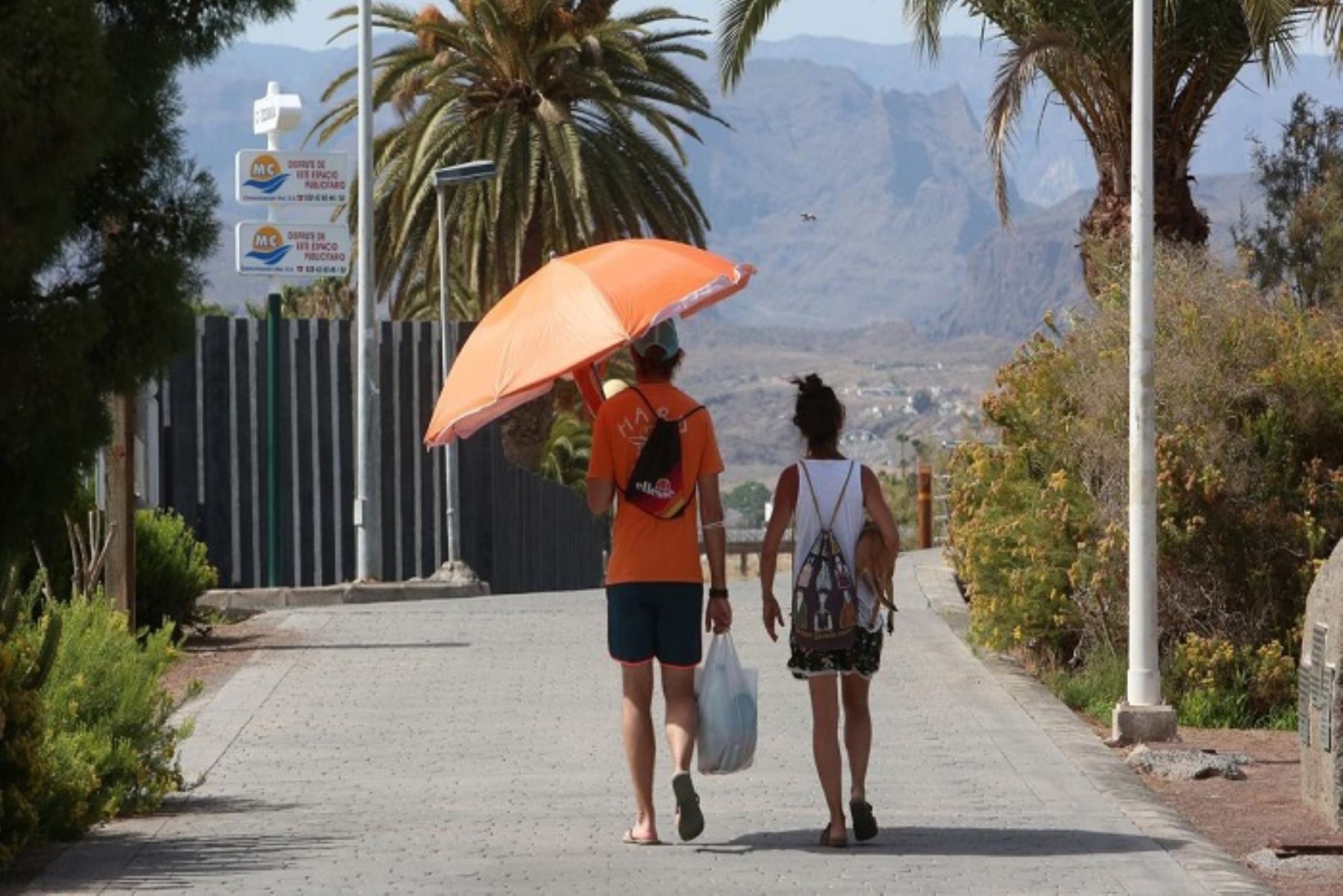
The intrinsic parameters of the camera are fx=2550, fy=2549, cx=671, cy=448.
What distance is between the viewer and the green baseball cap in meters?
9.83

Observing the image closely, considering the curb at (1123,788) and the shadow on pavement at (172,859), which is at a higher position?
the shadow on pavement at (172,859)

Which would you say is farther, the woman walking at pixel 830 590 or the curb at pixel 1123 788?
the woman walking at pixel 830 590

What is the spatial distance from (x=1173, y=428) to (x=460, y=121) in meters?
22.4

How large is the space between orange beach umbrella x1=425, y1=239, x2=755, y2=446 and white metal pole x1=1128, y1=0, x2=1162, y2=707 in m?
3.34

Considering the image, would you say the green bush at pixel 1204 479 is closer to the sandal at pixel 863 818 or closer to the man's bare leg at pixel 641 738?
the sandal at pixel 863 818

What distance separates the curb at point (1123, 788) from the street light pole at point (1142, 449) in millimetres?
350

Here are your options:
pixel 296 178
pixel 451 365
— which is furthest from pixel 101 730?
pixel 451 365

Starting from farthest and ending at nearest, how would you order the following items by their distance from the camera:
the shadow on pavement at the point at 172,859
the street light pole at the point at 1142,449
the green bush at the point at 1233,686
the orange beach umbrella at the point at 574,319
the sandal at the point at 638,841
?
the green bush at the point at 1233,686 → the street light pole at the point at 1142,449 → the orange beach umbrella at the point at 574,319 → the sandal at the point at 638,841 → the shadow on pavement at the point at 172,859

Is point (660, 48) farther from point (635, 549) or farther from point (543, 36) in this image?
point (635, 549)

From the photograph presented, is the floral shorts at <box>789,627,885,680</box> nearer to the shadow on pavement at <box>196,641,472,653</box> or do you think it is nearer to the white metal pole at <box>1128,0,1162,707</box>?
the white metal pole at <box>1128,0,1162,707</box>

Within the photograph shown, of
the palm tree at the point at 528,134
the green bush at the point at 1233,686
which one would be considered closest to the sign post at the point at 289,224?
the palm tree at the point at 528,134

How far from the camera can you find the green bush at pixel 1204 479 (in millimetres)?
15273

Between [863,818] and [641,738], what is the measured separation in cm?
91

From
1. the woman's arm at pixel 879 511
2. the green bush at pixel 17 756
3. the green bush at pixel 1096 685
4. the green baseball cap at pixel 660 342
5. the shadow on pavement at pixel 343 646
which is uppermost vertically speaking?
the green baseball cap at pixel 660 342
